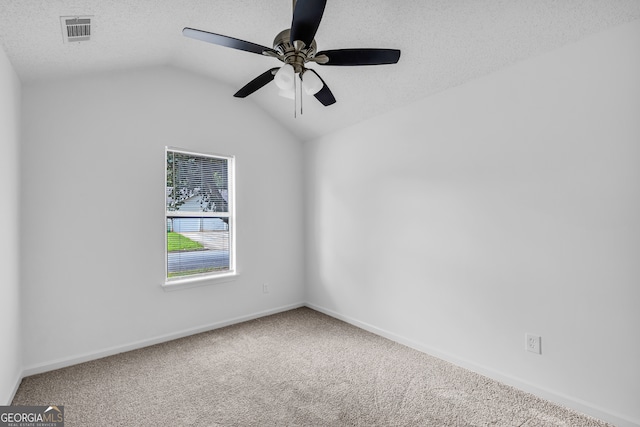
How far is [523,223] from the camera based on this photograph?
2.25m

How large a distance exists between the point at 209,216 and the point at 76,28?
6.63ft

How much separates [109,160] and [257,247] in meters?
1.78

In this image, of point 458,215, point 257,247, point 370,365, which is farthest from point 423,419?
point 257,247

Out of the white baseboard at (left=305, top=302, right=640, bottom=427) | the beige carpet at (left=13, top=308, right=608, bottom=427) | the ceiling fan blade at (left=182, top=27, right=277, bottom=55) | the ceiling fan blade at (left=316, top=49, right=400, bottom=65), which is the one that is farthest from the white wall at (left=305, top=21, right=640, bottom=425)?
the ceiling fan blade at (left=182, top=27, right=277, bottom=55)

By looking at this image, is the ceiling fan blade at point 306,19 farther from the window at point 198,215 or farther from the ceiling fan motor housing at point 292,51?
the window at point 198,215

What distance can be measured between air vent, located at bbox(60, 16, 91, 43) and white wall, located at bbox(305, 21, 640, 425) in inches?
97.5

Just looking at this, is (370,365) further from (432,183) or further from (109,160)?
(109,160)

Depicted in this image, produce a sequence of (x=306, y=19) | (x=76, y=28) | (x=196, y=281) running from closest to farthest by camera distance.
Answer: (x=306, y=19) < (x=76, y=28) < (x=196, y=281)

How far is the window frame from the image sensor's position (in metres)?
3.20

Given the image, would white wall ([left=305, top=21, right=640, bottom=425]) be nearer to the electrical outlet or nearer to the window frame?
the electrical outlet

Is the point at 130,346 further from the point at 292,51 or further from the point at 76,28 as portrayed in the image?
the point at 292,51

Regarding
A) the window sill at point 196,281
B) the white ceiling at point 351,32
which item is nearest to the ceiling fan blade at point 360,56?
the white ceiling at point 351,32

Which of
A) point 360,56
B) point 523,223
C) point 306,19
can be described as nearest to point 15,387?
point 306,19

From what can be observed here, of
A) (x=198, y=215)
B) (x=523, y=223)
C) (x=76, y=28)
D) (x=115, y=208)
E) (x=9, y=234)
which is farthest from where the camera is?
(x=198, y=215)
